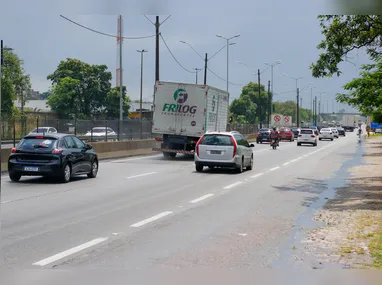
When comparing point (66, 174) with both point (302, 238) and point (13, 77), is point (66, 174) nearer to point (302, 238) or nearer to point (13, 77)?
point (302, 238)

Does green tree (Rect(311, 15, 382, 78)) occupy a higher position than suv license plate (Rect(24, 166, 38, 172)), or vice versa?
green tree (Rect(311, 15, 382, 78))

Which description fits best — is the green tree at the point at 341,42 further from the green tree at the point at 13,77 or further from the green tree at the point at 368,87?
the green tree at the point at 13,77

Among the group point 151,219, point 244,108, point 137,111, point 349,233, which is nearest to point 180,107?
point 151,219

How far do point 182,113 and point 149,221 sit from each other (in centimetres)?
2030

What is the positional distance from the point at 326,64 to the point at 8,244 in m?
11.7

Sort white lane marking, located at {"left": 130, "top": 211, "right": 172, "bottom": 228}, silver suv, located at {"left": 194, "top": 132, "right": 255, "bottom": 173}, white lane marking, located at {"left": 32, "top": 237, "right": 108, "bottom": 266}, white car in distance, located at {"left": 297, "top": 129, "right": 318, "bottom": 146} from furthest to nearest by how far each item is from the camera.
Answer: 1. white car in distance, located at {"left": 297, "top": 129, "right": 318, "bottom": 146}
2. silver suv, located at {"left": 194, "top": 132, "right": 255, "bottom": 173}
3. white lane marking, located at {"left": 130, "top": 211, "right": 172, "bottom": 228}
4. white lane marking, located at {"left": 32, "top": 237, "right": 108, "bottom": 266}

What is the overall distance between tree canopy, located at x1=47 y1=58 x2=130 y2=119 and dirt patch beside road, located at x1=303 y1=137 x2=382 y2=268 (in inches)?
2531

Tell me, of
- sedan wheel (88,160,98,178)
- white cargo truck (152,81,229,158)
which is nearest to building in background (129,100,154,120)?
white cargo truck (152,81,229,158)

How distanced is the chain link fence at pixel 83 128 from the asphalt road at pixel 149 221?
9.96 metres

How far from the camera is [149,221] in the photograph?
10867 mm

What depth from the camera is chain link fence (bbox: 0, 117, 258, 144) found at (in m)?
29.7

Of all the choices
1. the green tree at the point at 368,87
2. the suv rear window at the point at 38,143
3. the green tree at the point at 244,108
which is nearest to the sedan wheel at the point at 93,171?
the suv rear window at the point at 38,143

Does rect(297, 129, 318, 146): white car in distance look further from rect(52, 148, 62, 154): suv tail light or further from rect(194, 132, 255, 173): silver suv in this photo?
rect(52, 148, 62, 154): suv tail light

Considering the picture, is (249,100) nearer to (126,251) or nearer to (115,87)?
(115,87)
